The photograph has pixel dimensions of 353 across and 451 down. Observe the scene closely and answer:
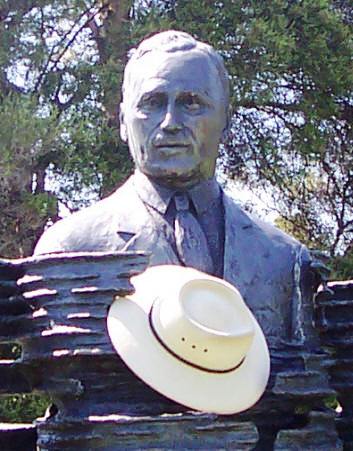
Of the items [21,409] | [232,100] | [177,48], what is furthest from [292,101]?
[177,48]

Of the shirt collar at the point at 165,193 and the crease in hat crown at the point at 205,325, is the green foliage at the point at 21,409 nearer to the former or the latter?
the shirt collar at the point at 165,193

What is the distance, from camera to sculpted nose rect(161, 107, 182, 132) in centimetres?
340

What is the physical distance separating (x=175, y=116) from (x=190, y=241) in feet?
1.03

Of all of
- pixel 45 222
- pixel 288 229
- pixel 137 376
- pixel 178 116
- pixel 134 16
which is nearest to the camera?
pixel 137 376

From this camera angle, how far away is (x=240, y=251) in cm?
342

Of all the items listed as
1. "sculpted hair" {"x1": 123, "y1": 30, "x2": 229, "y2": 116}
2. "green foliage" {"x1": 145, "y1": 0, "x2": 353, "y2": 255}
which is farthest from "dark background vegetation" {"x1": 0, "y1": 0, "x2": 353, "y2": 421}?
"sculpted hair" {"x1": 123, "y1": 30, "x2": 229, "y2": 116}

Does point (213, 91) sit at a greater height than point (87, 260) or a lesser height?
greater

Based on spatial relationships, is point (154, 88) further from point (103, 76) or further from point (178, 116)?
point (103, 76)

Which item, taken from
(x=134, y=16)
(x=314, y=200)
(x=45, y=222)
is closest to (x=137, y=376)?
(x=45, y=222)

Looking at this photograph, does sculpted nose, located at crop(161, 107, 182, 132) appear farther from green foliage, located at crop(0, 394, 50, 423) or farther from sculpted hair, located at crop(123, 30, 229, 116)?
green foliage, located at crop(0, 394, 50, 423)

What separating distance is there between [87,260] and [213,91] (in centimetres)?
58

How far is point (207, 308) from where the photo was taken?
311 cm

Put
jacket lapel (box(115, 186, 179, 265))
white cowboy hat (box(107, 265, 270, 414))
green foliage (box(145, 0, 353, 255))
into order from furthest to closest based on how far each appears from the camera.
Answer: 1. green foliage (box(145, 0, 353, 255))
2. jacket lapel (box(115, 186, 179, 265))
3. white cowboy hat (box(107, 265, 270, 414))

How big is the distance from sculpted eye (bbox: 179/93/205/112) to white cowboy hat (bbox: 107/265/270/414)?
1.59 feet
